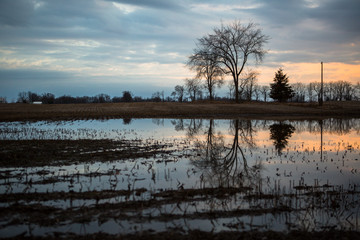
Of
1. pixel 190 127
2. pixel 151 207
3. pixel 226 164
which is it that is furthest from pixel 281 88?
pixel 151 207

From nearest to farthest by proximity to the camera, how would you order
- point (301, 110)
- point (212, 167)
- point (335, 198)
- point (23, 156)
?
1. point (335, 198)
2. point (212, 167)
3. point (23, 156)
4. point (301, 110)

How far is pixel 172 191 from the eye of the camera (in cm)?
868

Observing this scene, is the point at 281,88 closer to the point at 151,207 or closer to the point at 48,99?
the point at 151,207

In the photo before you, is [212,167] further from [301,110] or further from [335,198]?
[301,110]

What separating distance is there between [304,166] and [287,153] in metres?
2.98

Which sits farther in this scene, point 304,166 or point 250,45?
point 250,45

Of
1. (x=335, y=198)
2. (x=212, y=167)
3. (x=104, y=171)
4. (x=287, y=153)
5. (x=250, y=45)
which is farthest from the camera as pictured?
(x=250, y=45)

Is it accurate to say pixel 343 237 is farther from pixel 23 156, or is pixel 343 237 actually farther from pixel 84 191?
pixel 23 156

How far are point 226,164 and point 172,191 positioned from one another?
14.8 ft

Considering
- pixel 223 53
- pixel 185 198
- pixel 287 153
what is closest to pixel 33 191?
pixel 185 198

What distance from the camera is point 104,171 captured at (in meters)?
11.1

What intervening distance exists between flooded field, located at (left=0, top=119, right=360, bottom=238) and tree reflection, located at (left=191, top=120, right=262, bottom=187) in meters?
0.05

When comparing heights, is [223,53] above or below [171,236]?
above

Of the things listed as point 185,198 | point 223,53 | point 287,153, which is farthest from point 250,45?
point 185,198
